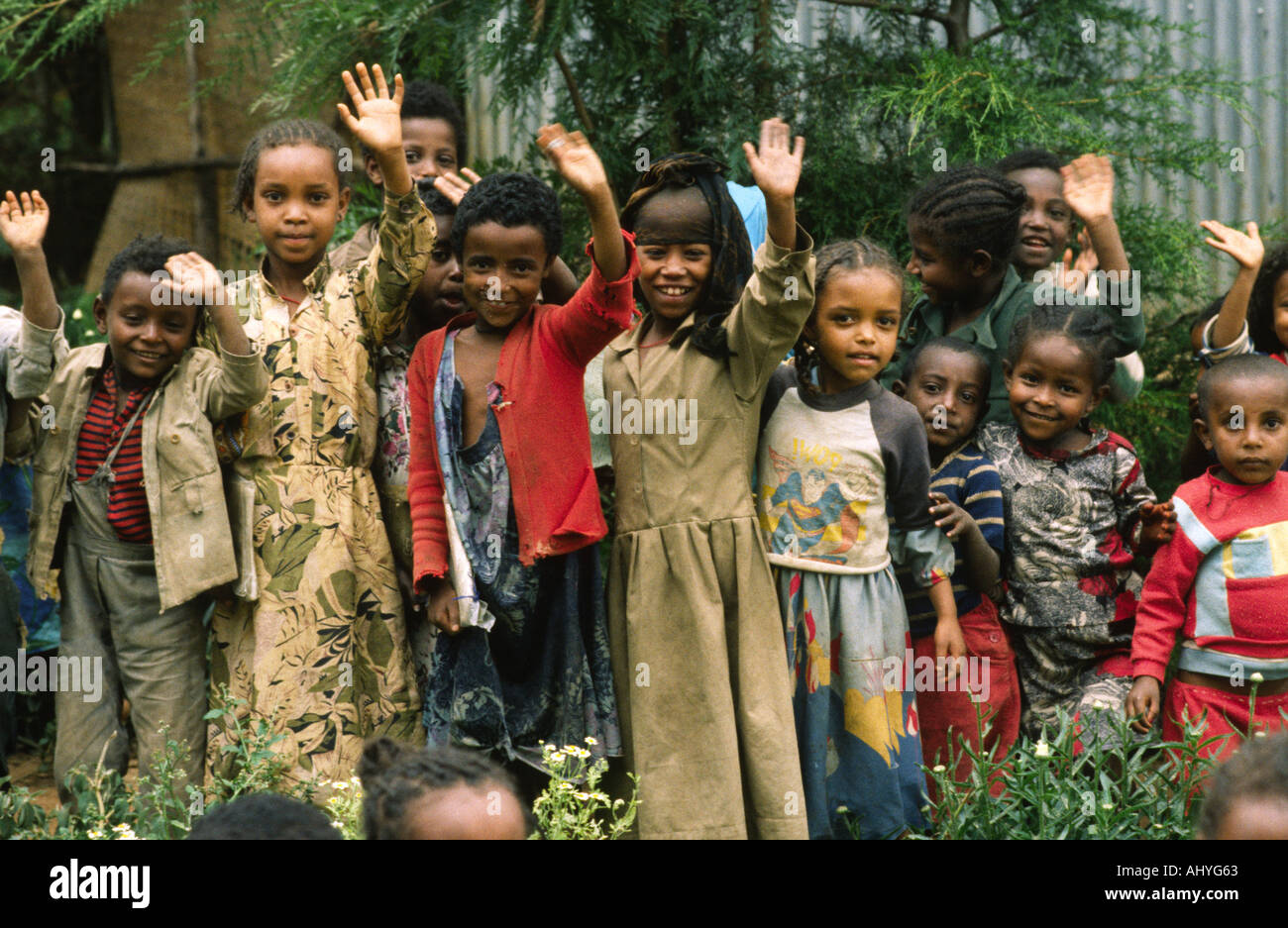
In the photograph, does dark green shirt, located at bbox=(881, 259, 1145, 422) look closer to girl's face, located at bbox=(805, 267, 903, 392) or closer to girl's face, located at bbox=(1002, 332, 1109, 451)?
girl's face, located at bbox=(1002, 332, 1109, 451)

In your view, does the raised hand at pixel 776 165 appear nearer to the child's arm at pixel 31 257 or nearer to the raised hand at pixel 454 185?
the raised hand at pixel 454 185

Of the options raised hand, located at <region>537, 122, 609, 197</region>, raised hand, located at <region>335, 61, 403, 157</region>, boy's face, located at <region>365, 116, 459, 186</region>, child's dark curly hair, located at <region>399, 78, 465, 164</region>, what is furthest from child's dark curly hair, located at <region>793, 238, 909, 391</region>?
child's dark curly hair, located at <region>399, 78, 465, 164</region>

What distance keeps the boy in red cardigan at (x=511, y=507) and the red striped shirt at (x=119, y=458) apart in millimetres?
785

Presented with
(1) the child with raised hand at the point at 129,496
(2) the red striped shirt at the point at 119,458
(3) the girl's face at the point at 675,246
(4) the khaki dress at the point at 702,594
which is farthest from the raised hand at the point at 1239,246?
(2) the red striped shirt at the point at 119,458

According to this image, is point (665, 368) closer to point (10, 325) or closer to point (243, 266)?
point (10, 325)

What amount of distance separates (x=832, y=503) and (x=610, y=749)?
85 centimetres

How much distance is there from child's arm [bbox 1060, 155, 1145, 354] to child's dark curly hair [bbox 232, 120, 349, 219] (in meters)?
2.02

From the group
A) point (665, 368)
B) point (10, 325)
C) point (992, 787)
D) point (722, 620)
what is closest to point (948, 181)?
point (665, 368)

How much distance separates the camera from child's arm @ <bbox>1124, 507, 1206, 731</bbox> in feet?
11.1

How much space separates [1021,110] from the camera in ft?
14.1

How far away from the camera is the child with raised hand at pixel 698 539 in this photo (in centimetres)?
326

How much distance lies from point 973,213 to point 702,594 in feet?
4.39
